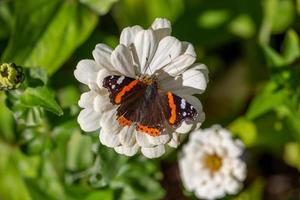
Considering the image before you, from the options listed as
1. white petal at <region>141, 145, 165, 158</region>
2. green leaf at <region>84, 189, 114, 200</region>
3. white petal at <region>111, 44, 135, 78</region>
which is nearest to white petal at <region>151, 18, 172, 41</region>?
white petal at <region>111, 44, 135, 78</region>

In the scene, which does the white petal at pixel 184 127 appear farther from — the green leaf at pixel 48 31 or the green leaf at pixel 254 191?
the green leaf at pixel 254 191

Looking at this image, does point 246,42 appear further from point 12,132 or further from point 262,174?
point 12,132

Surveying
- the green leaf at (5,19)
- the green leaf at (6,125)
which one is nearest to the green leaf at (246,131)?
the green leaf at (6,125)

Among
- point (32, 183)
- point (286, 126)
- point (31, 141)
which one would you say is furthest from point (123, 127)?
point (286, 126)

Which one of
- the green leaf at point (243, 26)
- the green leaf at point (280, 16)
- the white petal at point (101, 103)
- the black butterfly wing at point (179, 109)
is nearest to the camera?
the black butterfly wing at point (179, 109)

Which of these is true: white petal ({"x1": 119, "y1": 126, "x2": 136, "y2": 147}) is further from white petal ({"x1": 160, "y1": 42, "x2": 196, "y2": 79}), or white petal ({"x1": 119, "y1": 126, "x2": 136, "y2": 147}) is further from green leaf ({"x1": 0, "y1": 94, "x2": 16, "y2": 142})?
green leaf ({"x1": 0, "y1": 94, "x2": 16, "y2": 142})
